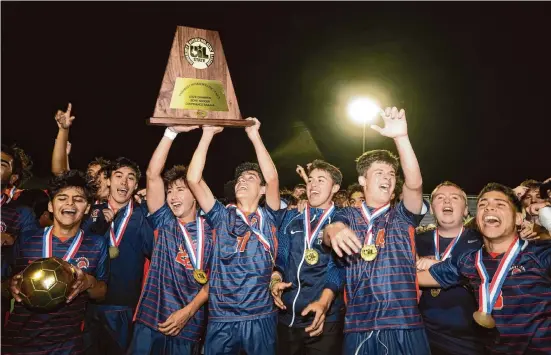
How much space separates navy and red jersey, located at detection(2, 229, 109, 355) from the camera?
3482 millimetres

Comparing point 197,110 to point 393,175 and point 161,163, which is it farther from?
point 393,175

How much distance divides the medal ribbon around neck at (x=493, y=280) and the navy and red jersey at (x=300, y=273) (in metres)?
1.23

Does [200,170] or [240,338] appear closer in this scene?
[240,338]

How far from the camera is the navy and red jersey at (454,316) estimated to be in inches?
140

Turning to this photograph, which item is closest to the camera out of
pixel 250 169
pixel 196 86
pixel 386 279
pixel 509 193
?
pixel 386 279

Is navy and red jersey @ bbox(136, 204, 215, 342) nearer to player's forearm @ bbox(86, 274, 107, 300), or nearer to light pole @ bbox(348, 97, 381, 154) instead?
player's forearm @ bbox(86, 274, 107, 300)

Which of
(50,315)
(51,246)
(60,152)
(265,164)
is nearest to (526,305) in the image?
(265,164)

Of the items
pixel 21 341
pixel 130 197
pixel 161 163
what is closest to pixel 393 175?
pixel 161 163

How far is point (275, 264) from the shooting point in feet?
14.1

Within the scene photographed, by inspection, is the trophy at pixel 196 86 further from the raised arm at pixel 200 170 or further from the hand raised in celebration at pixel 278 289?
the hand raised in celebration at pixel 278 289

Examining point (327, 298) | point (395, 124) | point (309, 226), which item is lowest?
point (327, 298)

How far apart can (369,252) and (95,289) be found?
7.46ft

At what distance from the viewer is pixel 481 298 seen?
317 centimetres

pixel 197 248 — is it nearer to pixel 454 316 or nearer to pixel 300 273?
pixel 300 273
